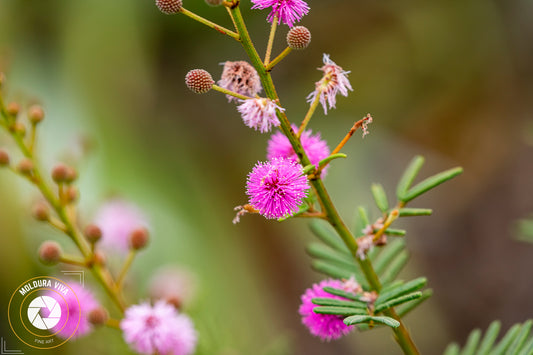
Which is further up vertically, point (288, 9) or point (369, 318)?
point (288, 9)

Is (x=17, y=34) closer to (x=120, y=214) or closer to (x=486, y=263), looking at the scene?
(x=120, y=214)

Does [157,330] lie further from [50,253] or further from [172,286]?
[172,286]

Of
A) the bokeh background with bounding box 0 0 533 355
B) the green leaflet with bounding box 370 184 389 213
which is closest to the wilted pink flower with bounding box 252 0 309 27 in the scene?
the green leaflet with bounding box 370 184 389 213

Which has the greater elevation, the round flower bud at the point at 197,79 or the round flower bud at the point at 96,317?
the round flower bud at the point at 197,79

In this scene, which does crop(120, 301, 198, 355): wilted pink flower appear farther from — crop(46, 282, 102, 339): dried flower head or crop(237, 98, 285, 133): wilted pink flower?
crop(237, 98, 285, 133): wilted pink flower

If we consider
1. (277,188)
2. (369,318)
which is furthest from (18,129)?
(369,318)

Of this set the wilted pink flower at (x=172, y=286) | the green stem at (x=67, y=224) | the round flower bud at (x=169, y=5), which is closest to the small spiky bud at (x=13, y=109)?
the green stem at (x=67, y=224)

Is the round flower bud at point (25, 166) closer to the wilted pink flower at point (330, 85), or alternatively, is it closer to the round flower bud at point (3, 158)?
the round flower bud at point (3, 158)
